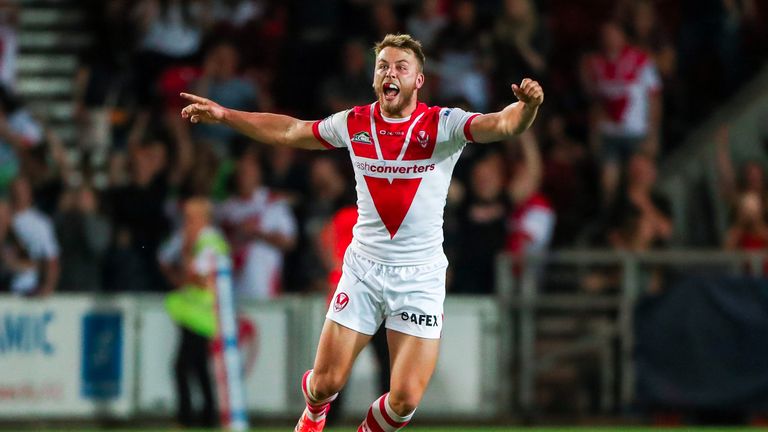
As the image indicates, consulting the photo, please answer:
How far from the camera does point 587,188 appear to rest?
640 inches

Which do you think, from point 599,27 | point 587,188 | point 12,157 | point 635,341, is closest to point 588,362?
point 635,341

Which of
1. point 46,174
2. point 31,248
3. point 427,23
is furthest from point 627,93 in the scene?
point 31,248

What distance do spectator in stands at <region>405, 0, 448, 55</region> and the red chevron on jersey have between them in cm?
782

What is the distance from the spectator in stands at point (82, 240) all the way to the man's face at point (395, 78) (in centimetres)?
676

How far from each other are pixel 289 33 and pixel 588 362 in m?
5.33

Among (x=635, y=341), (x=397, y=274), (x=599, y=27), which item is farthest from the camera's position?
(x=599, y=27)

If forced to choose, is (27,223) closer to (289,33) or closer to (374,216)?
(289,33)

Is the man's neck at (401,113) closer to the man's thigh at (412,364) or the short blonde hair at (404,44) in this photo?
the short blonde hair at (404,44)

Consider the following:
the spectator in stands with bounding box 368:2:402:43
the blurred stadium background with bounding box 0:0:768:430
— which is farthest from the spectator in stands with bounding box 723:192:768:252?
the spectator in stands with bounding box 368:2:402:43

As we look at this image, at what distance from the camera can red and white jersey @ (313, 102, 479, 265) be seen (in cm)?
883

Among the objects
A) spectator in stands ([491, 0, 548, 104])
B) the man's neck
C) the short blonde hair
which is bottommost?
the man's neck

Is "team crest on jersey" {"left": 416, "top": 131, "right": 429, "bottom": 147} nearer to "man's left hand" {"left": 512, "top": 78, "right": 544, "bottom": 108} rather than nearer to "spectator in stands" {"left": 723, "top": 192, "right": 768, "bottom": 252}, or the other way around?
"man's left hand" {"left": 512, "top": 78, "right": 544, "bottom": 108}

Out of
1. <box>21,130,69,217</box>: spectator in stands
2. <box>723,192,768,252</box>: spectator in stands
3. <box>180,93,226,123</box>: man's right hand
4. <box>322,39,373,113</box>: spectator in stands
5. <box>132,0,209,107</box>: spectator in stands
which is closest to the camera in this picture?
<box>180,93,226,123</box>: man's right hand

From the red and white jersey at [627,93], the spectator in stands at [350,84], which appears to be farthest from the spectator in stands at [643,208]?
the spectator in stands at [350,84]
